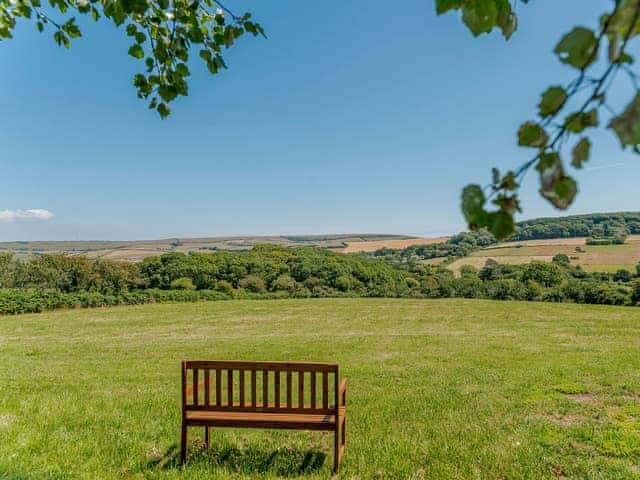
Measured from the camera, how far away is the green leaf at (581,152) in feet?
2.57

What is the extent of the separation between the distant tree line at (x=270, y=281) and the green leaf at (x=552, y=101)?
27.3 m

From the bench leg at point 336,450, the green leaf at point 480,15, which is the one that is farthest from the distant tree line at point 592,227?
the green leaf at point 480,15

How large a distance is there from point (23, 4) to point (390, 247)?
61.9m

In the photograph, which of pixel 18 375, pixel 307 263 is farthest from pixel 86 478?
pixel 307 263

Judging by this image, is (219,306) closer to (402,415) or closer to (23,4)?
(402,415)

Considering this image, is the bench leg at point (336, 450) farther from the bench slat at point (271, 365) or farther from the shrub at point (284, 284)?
the shrub at point (284, 284)

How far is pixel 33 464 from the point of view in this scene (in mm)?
3793

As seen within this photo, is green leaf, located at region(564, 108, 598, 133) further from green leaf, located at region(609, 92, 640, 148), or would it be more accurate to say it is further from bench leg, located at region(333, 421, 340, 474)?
bench leg, located at region(333, 421, 340, 474)

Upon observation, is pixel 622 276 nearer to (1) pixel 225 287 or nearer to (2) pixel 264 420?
(1) pixel 225 287

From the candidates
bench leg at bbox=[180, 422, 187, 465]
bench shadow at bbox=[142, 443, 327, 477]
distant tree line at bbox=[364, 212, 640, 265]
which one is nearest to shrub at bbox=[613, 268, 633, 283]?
distant tree line at bbox=[364, 212, 640, 265]


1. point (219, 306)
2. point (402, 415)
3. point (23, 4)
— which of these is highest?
point (23, 4)

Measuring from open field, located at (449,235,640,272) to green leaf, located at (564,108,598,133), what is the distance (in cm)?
3590

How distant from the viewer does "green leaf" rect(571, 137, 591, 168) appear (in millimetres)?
782

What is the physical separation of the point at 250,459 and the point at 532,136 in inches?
166
